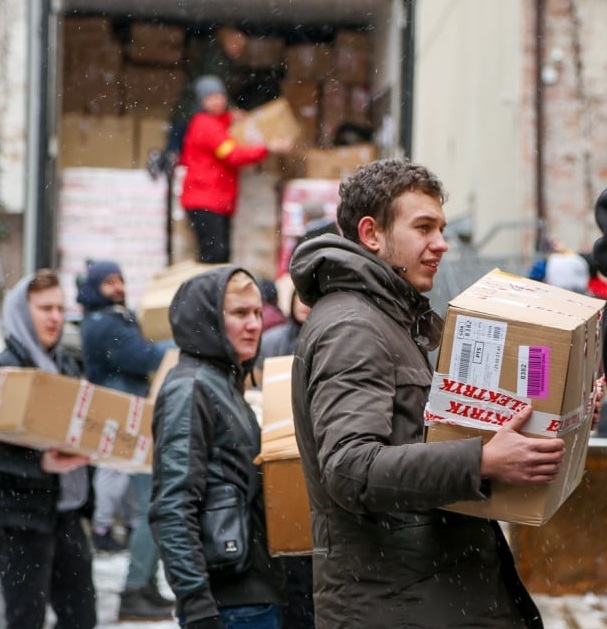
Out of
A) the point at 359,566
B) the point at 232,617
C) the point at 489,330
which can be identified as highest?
the point at 489,330

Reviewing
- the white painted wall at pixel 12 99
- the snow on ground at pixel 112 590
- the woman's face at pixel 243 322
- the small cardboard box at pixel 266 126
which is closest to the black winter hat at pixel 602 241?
the woman's face at pixel 243 322

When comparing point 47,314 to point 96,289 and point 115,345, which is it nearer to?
point 115,345

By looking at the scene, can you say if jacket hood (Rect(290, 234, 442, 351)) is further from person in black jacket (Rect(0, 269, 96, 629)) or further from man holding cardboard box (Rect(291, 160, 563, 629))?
person in black jacket (Rect(0, 269, 96, 629))

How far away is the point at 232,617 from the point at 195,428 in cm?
56

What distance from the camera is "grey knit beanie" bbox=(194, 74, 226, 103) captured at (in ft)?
31.8

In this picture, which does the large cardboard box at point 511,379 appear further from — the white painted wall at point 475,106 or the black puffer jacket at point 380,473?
the white painted wall at point 475,106

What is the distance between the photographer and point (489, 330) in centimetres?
270

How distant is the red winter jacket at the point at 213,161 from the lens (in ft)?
31.5

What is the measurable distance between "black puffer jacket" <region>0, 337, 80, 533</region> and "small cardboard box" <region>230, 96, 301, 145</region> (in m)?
4.91

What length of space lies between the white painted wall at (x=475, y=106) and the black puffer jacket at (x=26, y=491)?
855 centimetres

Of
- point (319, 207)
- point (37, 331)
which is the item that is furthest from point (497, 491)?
point (319, 207)

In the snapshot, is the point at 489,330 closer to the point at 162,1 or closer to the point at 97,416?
the point at 97,416

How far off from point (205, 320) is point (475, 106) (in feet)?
46.8

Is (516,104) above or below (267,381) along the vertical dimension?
above
